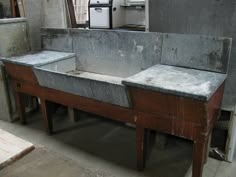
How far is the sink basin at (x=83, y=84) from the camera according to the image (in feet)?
6.31

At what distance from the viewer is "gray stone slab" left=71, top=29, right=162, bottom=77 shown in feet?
7.49

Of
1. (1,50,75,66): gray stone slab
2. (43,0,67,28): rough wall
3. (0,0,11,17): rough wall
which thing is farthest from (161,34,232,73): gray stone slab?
(0,0,11,17): rough wall

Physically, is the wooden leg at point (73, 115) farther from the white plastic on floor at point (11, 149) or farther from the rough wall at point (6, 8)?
the rough wall at point (6, 8)

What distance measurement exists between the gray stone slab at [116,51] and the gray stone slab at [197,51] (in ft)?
0.34

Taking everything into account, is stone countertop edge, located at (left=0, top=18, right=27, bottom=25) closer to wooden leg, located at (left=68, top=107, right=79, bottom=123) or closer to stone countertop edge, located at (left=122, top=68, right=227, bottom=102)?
wooden leg, located at (left=68, top=107, right=79, bottom=123)

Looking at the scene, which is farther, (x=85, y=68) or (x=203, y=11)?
(x=85, y=68)

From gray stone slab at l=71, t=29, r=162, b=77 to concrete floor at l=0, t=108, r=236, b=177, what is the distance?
2.26 feet

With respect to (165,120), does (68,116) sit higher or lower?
lower

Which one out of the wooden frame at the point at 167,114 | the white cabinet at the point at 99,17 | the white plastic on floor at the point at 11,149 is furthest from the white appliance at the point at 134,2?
the white plastic on floor at the point at 11,149

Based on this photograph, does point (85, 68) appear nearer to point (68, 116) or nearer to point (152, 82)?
point (68, 116)

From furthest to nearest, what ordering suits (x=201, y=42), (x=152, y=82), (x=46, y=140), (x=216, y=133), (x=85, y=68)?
(x=85, y=68) < (x=46, y=140) < (x=216, y=133) < (x=201, y=42) < (x=152, y=82)

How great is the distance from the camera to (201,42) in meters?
1.99

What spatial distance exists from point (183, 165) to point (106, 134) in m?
0.92

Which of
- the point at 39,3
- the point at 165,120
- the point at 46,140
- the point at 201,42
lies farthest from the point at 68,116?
the point at 201,42
